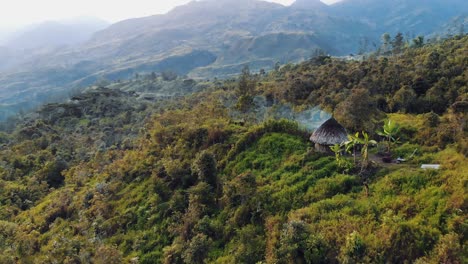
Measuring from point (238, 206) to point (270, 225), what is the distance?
2.62 meters

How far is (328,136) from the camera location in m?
20.1

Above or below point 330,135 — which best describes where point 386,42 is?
below

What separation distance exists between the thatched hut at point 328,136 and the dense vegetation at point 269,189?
0.63 meters

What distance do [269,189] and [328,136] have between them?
4340 millimetres

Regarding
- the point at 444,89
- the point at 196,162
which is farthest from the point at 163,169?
the point at 444,89

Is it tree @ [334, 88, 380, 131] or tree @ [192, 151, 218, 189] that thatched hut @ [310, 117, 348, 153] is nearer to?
tree @ [334, 88, 380, 131]

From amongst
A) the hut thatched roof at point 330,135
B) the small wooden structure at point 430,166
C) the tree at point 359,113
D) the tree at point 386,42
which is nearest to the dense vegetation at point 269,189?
the tree at point 359,113

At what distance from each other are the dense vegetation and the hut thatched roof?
2.74ft

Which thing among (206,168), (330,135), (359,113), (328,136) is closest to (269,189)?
(206,168)

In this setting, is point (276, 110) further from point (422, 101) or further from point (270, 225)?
point (270, 225)

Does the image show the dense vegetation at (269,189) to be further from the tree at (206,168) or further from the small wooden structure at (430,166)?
the small wooden structure at (430,166)

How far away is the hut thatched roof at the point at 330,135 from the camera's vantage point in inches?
784

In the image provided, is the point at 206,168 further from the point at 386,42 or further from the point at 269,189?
the point at 386,42

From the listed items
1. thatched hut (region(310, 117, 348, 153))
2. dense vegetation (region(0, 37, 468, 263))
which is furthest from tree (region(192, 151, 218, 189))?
thatched hut (region(310, 117, 348, 153))
